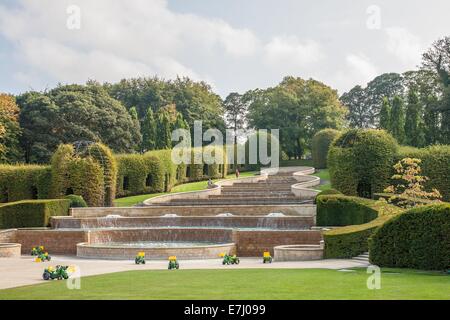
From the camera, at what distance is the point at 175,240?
25.4 m

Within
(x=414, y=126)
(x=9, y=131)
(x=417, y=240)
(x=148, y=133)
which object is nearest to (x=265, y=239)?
(x=417, y=240)

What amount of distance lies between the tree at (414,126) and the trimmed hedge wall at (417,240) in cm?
3815

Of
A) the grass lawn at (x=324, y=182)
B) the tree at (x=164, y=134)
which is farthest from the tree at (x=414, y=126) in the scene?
the tree at (x=164, y=134)

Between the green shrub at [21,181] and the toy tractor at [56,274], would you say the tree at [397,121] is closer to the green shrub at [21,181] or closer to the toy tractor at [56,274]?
the green shrub at [21,181]

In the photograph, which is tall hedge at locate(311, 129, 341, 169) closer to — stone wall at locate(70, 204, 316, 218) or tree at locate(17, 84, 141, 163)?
tree at locate(17, 84, 141, 163)

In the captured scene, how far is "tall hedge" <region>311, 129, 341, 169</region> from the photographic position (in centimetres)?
5859

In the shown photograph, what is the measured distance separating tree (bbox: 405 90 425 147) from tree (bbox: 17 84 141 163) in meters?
27.7

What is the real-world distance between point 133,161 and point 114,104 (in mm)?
18183

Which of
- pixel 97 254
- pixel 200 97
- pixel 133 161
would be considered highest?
pixel 200 97

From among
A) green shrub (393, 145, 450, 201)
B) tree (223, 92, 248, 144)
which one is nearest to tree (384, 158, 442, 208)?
green shrub (393, 145, 450, 201)

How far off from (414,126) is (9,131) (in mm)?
36859

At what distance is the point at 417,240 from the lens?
14227 millimetres
